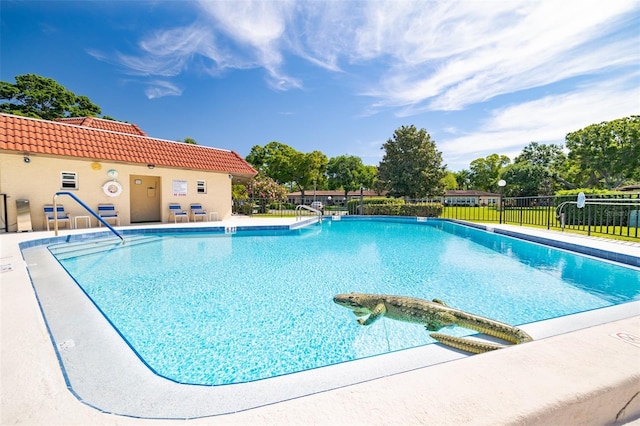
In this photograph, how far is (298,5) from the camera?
1010 cm

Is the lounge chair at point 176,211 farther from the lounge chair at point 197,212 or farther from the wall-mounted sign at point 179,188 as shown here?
the wall-mounted sign at point 179,188

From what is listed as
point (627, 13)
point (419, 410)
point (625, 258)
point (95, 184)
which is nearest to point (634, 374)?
point (419, 410)

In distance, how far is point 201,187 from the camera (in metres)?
15.3

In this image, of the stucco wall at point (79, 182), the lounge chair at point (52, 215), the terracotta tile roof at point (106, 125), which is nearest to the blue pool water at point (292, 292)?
the lounge chair at point (52, 215)

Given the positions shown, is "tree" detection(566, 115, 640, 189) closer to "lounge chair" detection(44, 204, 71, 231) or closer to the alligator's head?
the alligator's head

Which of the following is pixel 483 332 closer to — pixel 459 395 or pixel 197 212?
pixel 459 395

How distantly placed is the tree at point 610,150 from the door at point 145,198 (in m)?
46.7

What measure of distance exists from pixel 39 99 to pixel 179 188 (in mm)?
26490

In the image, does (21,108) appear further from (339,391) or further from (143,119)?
(339,391)

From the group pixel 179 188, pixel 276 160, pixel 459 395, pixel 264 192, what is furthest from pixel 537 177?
pixel 459 395

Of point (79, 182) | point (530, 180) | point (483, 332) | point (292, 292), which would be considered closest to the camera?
point (483, 332)

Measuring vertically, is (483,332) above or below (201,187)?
below

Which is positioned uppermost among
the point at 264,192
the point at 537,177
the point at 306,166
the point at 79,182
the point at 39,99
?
the point at 39,99

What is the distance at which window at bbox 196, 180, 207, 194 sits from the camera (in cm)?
1513
